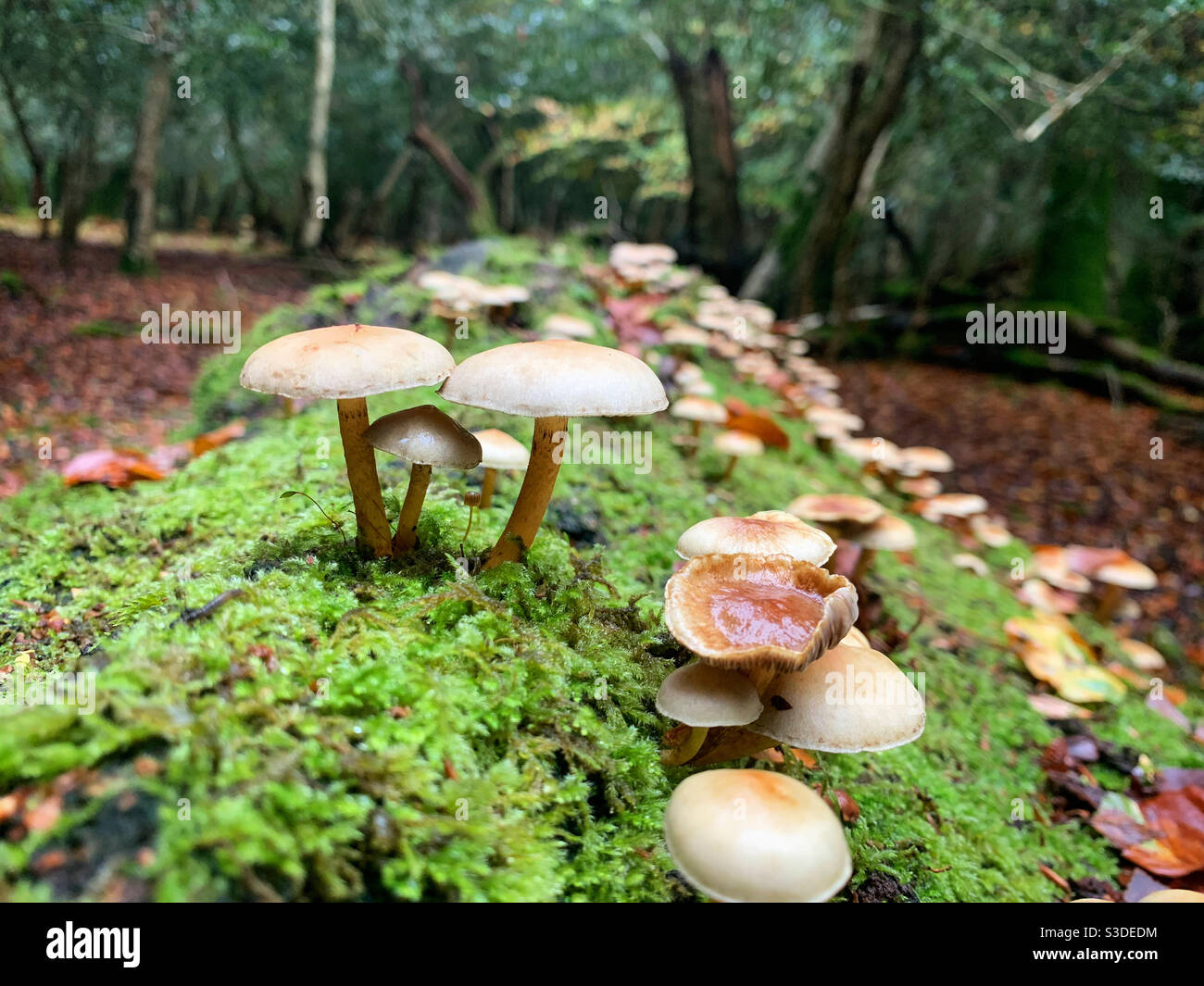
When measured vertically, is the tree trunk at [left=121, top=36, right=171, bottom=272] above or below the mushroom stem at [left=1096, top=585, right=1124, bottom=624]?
above

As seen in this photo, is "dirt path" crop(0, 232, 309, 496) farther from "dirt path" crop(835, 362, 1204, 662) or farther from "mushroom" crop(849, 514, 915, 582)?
"dirt path" crop(835, 362, 1204, 662)

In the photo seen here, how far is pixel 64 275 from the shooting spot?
11.7 meters

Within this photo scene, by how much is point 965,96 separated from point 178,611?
47.1 feet

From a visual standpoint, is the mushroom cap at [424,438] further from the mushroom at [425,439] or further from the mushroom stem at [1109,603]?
the mushroom stem at [1109,603]

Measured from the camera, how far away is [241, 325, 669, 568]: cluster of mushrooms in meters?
1.68

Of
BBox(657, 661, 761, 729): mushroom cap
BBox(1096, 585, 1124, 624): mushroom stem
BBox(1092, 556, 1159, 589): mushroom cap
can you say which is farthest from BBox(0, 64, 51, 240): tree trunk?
BBox(1096, 585, 1124, 624): mushroom stem

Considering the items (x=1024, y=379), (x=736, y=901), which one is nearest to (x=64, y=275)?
(x=736, y=901)

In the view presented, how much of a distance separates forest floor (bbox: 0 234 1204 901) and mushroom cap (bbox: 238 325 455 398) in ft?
1.99

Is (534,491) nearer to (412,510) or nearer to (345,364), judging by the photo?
(412,510)

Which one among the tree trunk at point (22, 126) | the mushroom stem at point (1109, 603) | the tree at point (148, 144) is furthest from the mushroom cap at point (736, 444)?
the tree at point (148, 144)

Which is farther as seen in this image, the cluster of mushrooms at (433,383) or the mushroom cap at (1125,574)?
the mushroom cap at (1125,574)

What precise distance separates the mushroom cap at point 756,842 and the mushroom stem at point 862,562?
2.46 m

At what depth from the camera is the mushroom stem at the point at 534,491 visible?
7.02 feet
